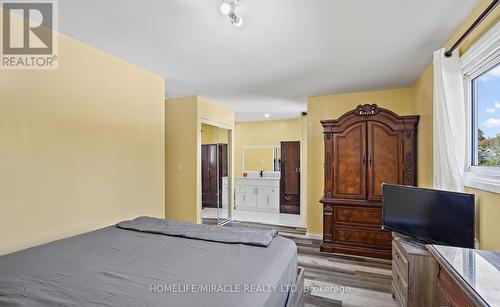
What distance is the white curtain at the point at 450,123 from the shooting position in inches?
75.4

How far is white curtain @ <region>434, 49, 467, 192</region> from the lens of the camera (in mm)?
1915

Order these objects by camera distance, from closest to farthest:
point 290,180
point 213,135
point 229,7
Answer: point 229,7
point 213,135
point 290,180

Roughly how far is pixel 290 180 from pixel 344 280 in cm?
362

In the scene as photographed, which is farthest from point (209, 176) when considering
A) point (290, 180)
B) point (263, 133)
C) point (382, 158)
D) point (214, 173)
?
point (382, 158)

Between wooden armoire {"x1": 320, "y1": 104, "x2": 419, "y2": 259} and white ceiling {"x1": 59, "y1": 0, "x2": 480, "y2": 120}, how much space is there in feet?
2.03

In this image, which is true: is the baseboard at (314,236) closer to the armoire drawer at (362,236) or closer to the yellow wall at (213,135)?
the armoire drawer at (362,236)

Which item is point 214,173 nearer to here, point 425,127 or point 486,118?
point 425,127

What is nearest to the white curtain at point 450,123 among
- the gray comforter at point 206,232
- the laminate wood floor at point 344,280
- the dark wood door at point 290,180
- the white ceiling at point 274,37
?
the white ceiling at point 274,37

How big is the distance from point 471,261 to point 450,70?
1594mm

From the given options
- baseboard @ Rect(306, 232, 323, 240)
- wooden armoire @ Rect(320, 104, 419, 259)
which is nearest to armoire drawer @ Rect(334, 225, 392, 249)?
wooden armoire @ Rect(320, 104, 419, 259)

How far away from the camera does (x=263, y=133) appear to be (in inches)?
273

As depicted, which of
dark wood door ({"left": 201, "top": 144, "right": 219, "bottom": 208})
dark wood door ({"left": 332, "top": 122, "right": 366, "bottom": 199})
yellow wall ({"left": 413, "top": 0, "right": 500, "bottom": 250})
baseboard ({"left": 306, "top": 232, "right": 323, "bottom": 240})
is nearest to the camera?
yellow wall ({"left": 413, "top": 0, "right": 500, "bottom": 250})

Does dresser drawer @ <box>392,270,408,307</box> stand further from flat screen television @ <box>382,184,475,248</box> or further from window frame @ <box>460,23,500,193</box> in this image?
window frame @ <box>460,23,500,193</box>

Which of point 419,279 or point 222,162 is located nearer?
point 419,279
